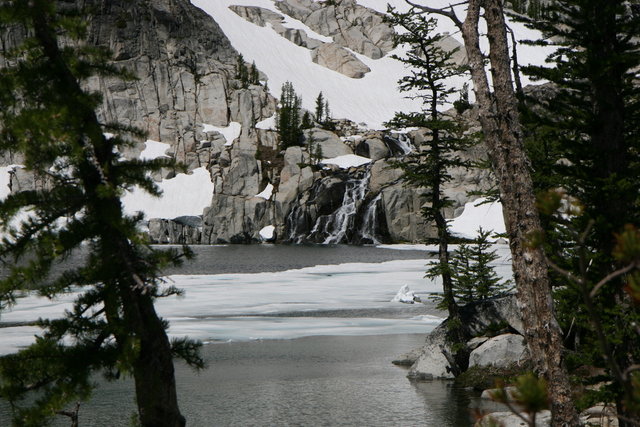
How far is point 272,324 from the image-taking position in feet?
87.2

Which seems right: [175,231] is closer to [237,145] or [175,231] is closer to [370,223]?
[237,145]

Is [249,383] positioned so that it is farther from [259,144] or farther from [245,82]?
[245,82]

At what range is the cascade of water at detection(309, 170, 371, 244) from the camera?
82.6 metres

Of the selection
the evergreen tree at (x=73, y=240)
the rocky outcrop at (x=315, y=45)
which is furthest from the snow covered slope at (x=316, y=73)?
the evergreen tree at (x=73, y=240)

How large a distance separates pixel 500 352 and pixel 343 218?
214 ft

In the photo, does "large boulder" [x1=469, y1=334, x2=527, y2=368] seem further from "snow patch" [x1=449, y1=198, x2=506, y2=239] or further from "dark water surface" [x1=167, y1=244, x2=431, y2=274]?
"snow patch" [x1=449, y1=198, x2=506, y2=239]

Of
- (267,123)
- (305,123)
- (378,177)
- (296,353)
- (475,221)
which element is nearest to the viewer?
(296,353)

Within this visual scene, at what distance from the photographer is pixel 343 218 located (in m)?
82.8

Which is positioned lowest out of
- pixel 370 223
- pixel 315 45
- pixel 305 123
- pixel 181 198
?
pixel 370 223

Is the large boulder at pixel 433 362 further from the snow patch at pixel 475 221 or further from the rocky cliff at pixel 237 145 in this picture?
the snow patch at pixel 475 221

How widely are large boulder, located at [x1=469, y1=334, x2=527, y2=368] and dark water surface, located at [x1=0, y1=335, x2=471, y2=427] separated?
116 cm

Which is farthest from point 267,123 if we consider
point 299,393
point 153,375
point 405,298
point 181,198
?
point 153,375

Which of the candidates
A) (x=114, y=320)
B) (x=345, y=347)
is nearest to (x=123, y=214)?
(x=114, y=320)

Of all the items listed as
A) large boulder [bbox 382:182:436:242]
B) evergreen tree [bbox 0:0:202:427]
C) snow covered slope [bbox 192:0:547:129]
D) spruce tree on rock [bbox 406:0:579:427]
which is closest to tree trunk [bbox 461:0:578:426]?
spruce tree on rock [bbox 406:0:579:427]
